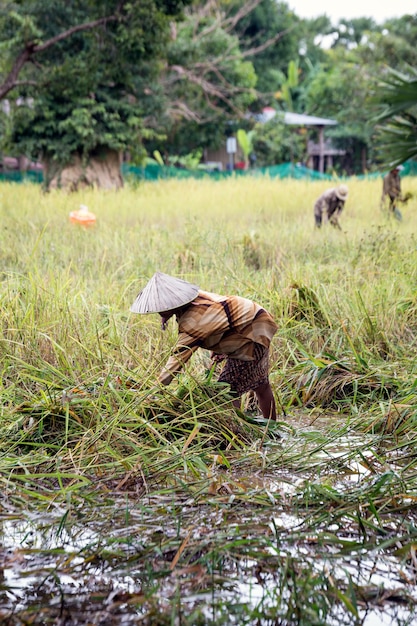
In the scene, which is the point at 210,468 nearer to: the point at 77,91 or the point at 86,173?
the point at 77,91

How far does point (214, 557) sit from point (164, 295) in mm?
1291

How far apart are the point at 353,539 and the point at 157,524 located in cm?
71

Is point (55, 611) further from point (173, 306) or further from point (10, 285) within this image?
point (10, 285)

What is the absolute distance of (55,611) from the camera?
8.00 ft

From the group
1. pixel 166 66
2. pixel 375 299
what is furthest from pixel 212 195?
pixel 375 299

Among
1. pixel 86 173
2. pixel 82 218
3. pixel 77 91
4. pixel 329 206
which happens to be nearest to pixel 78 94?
pixel 77 91

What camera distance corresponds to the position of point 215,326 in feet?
11.9

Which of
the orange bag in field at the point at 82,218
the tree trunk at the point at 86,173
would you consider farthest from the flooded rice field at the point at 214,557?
the tree trunk at the point at 86,173

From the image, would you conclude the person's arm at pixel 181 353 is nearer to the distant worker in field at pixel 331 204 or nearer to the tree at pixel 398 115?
the tree at pixel 398 115

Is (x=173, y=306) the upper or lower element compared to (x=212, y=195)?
upper

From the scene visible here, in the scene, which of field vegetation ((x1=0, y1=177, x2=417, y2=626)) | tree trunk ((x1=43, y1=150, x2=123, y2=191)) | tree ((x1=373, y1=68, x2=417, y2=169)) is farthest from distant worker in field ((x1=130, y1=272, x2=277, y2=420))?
tree trunk ((x1=43, y1=150, x2=123, y2=191))

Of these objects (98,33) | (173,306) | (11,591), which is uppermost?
(98,33)

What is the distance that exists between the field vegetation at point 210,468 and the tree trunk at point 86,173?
1119 cm

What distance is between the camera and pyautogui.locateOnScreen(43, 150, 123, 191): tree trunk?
17281 millimetres
